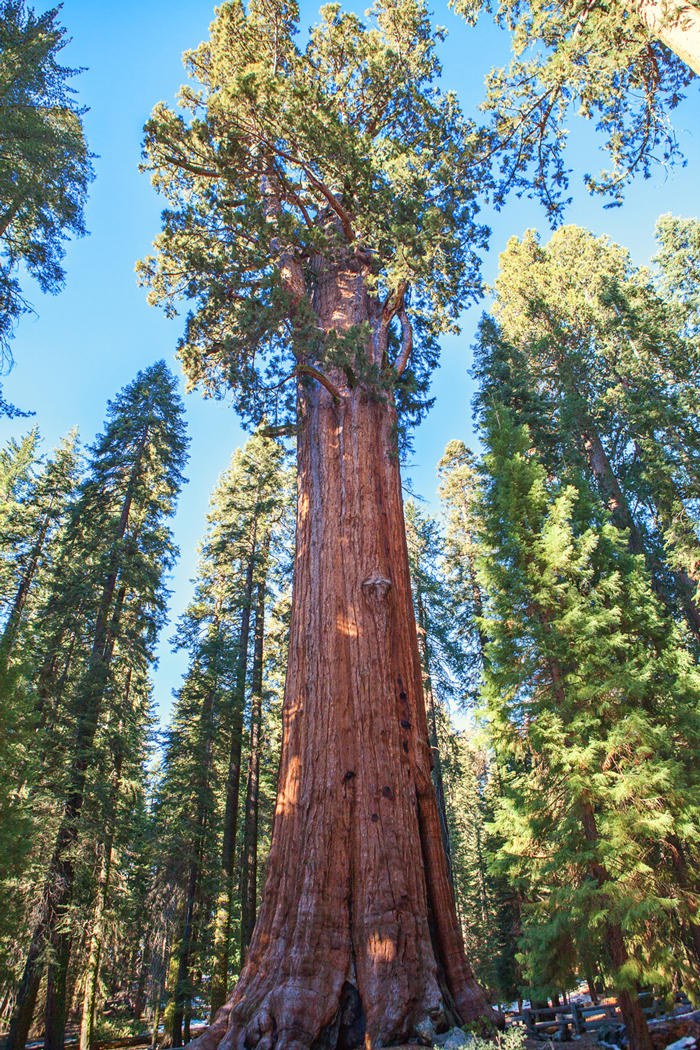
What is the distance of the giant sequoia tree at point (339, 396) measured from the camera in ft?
14.5

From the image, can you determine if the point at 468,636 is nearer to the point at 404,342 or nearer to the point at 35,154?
the point at 404,342

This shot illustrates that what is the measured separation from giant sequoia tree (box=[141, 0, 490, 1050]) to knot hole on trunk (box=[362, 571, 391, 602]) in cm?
2

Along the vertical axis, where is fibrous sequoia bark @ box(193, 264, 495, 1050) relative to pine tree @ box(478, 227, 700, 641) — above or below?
below

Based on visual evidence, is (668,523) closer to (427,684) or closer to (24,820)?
(427,684)

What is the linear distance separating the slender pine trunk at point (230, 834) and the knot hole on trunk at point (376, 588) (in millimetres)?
11020

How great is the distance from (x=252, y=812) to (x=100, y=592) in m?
7.89

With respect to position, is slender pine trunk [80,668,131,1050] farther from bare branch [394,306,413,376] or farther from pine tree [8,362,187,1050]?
bare branch [394,306,413,376]

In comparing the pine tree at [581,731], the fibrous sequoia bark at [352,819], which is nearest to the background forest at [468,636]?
the pine tree at [581,731]

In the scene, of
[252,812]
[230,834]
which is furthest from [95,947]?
[252,812]

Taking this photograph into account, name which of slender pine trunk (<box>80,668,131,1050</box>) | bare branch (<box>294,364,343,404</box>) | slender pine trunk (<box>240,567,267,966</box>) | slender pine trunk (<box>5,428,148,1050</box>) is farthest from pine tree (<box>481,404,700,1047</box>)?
slender pine trunk (<box>240,567,267,966</box>)

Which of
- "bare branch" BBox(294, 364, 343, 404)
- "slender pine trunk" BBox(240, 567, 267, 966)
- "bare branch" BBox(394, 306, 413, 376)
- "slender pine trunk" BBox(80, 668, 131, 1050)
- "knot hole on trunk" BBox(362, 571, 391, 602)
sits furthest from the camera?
"slender pine trunk" BBox(240, 567, 267, 966)

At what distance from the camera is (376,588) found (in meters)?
6.14

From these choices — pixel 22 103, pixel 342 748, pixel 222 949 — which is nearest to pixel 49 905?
pixel 222 949

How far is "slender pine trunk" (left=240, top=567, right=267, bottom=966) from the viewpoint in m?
14.3
